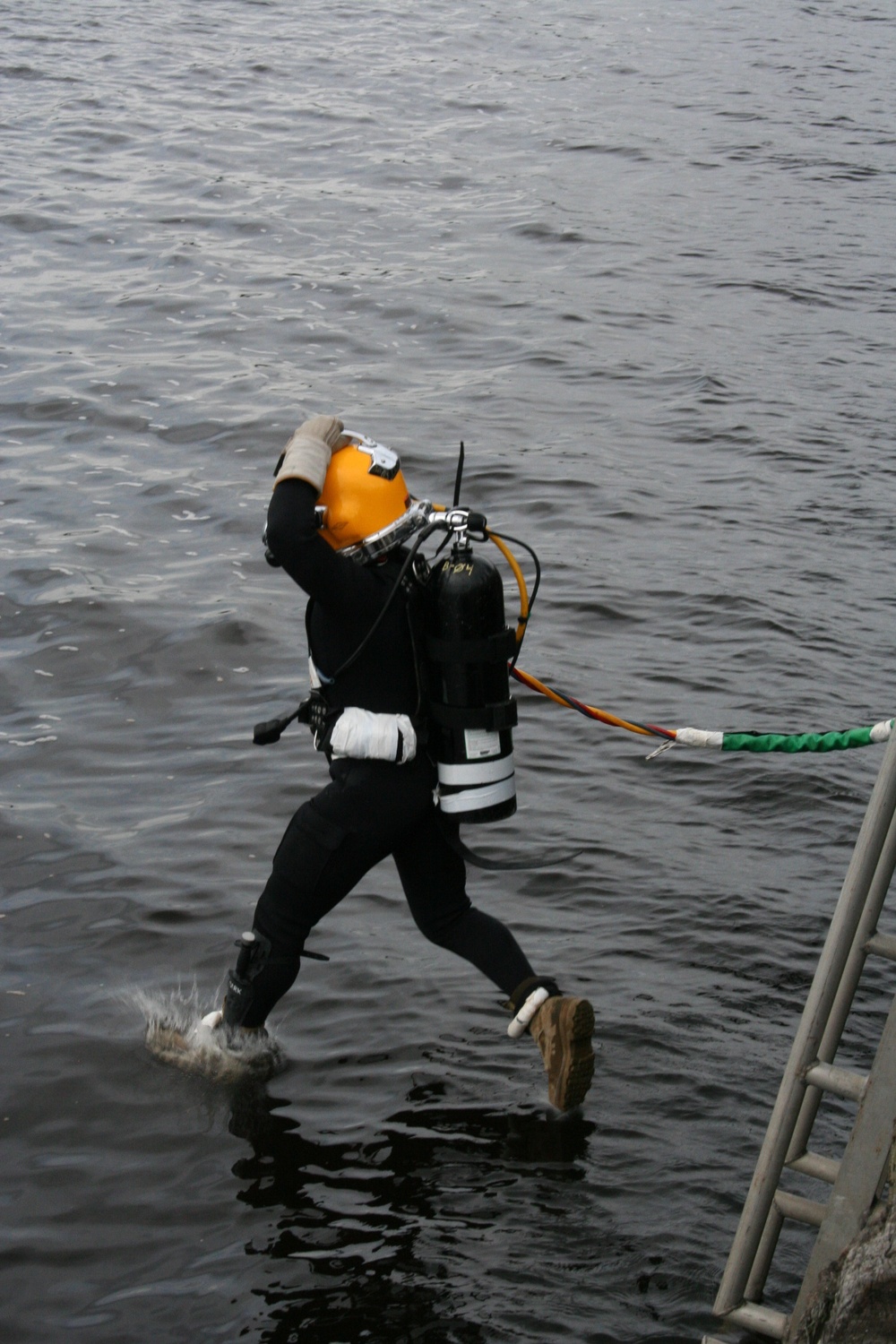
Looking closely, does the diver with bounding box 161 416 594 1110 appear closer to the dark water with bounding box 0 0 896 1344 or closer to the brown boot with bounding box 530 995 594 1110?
the brown boot with bounding box 530 995 594 1110

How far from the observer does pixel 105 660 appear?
26.9ft

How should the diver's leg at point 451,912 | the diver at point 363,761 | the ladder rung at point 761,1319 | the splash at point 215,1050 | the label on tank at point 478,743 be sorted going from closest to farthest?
the ladder rung at point 761,1319 → the diver at point 363,761 → the label on tank at point 478,743 → the diver's leg at point 451,912 → the splash at point 215,1050

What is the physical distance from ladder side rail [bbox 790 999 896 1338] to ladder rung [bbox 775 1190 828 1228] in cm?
4

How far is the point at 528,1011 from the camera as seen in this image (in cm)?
471

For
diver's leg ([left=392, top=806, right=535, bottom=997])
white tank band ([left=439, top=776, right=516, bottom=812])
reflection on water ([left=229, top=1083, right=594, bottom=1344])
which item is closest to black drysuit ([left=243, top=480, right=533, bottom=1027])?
diver's leg ([left=392, top=806, right=535, bottom=997])

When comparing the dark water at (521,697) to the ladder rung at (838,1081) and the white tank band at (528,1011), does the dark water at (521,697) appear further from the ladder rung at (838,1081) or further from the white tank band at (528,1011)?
the ladder rung at (838,1081)

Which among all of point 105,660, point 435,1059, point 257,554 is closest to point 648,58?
point 257,554

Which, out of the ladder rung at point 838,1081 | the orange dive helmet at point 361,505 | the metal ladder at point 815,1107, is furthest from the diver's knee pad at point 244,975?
the ladder rung at point 838,1081

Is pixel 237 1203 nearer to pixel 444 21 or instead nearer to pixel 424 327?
pixel 424 327

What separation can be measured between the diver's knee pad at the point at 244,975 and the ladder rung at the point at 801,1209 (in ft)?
6.24

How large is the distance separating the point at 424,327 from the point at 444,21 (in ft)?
58.3

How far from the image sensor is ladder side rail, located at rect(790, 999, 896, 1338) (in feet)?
10.6

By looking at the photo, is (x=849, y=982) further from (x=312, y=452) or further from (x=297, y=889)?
(x=312, y=452)

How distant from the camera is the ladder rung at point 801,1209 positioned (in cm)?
338
